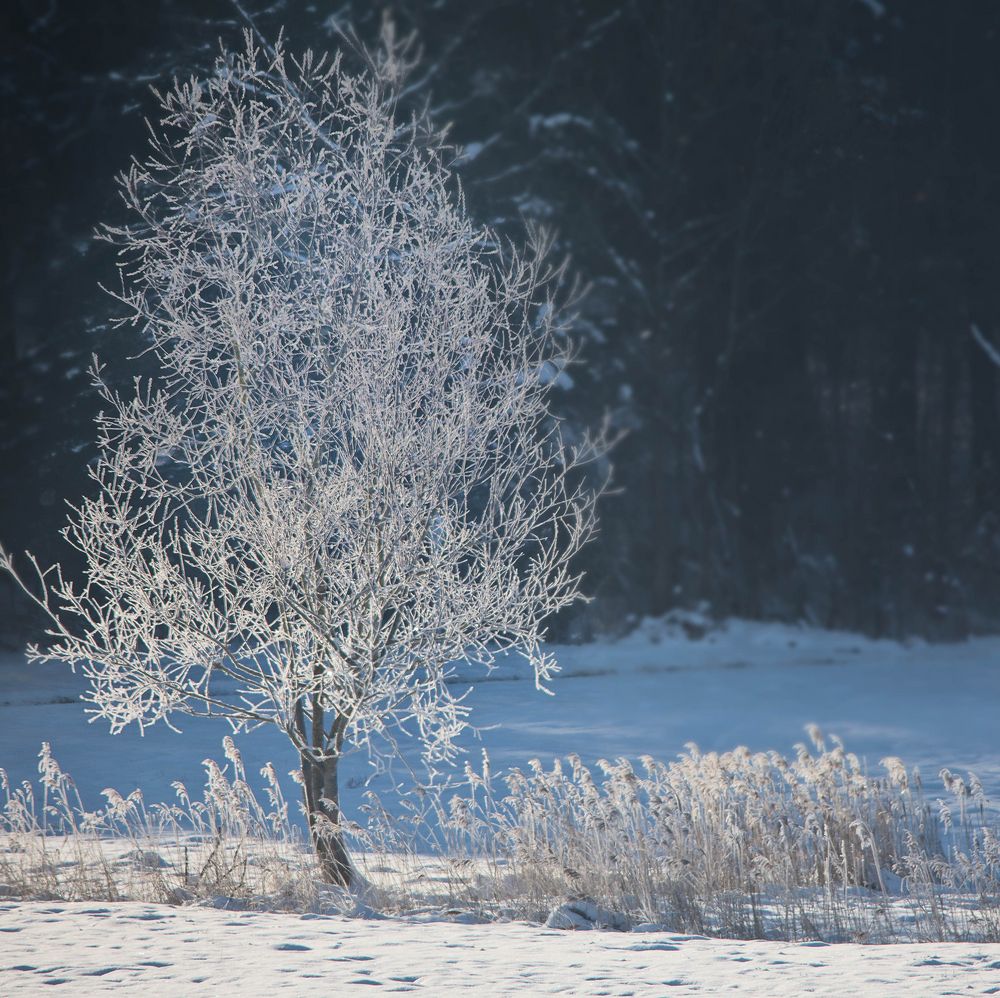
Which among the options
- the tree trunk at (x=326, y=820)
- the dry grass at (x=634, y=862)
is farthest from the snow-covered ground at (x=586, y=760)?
the tree trunk at (x=326, y=820)

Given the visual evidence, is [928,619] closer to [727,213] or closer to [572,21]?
[727,213]

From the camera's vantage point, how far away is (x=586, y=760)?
10.7 metres

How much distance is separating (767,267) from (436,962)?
13653mm

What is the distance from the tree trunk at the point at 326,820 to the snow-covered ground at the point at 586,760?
860mm

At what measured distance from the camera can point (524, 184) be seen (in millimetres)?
14617

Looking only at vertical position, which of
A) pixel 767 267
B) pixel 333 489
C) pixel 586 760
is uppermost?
pixel 767 267

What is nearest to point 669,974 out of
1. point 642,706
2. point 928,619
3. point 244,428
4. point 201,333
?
point 244,428

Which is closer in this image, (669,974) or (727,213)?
(669,974)

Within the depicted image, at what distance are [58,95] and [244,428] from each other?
853 cm

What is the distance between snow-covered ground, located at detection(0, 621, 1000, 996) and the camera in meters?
3.47

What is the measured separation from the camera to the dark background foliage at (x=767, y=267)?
49.0 ft

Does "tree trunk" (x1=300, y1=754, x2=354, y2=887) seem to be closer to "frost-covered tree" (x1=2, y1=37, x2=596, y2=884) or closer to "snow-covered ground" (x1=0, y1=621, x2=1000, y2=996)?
"frost-covered tree" (x1=2, y1=37, x2=596, y2=884)

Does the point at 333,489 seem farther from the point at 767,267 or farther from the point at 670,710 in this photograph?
the point at 767,267

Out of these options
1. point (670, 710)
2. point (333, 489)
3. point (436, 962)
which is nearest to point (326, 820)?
point (333, 489)
